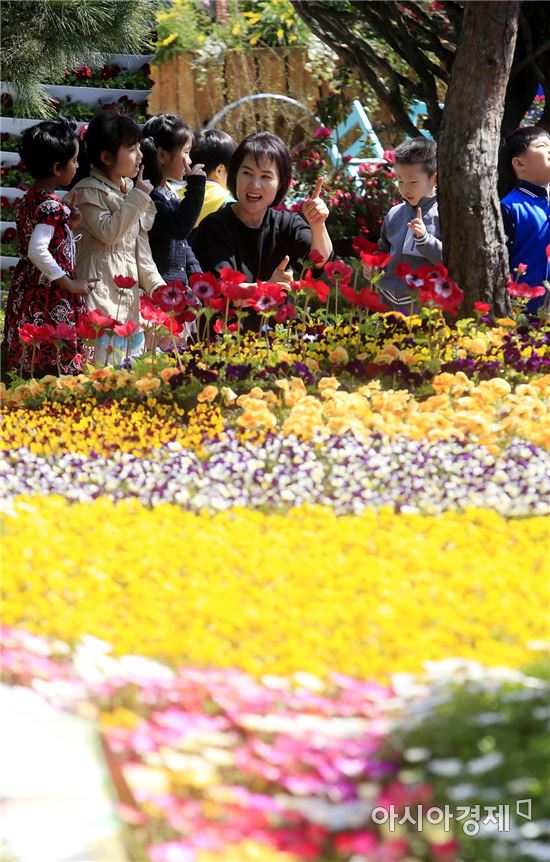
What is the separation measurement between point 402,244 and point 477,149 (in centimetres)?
89

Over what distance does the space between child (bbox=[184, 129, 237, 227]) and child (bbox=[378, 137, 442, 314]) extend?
987mm

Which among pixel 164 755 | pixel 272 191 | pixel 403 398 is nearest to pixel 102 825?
pixel 164 755

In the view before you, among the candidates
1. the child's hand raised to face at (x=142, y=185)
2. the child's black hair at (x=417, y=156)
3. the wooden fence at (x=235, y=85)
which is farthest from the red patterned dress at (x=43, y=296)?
the wooden fence at (x=235, y=85)

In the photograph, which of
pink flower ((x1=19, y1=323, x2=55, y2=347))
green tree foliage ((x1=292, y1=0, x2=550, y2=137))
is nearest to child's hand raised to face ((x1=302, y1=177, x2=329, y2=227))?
pink flower ((x1=19, y1=323, x2=55, y2=347))

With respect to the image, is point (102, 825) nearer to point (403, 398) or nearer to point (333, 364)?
point (403, 398)

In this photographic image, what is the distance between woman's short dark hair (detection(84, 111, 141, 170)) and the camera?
16.4 feet

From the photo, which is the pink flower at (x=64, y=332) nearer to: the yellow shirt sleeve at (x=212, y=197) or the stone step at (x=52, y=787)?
the yellow shirt sleeve at (x=212, y=197)

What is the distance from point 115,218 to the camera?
5.08m

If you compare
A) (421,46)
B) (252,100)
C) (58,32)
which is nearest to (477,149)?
(58,32)

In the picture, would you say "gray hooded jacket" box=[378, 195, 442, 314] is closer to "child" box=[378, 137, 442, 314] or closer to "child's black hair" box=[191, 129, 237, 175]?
"child" box=[378, 137, 442, 314]

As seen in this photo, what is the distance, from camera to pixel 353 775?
78.0 inches

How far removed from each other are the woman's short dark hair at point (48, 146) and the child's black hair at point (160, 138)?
2.33ft

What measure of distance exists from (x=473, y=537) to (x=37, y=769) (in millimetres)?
1343

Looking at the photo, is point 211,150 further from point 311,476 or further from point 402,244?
point 311,476
